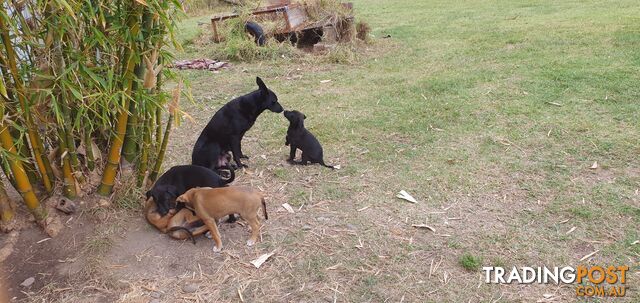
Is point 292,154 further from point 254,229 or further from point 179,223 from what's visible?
point 179,223

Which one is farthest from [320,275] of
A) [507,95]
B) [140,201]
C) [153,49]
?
[507,95]

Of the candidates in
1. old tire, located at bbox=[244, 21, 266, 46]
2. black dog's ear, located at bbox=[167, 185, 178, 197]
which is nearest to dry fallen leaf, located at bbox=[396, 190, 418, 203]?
black dog's ear, located at bbox=[167, 185, 178, 197]

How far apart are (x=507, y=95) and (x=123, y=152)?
183 inches

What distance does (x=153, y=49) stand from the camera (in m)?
2.98

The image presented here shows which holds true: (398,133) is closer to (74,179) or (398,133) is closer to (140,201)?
(140,201)

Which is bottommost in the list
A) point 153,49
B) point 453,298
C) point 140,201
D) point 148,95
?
point 453,298

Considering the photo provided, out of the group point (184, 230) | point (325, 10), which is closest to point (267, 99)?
point (184, 230)

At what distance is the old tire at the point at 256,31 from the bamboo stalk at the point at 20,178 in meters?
6.55

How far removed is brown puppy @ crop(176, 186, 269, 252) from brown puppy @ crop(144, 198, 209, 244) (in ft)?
0.41

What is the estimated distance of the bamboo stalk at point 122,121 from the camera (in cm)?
289

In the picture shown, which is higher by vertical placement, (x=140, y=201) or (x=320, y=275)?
A: (x=140, y=201)

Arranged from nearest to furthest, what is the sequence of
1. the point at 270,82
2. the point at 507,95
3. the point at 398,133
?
the point at 398,133
the point at 507,95
the point at 270,82

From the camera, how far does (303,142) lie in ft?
14.4

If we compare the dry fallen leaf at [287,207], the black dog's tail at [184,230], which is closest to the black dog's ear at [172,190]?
the black dog's tail at [184,230]
